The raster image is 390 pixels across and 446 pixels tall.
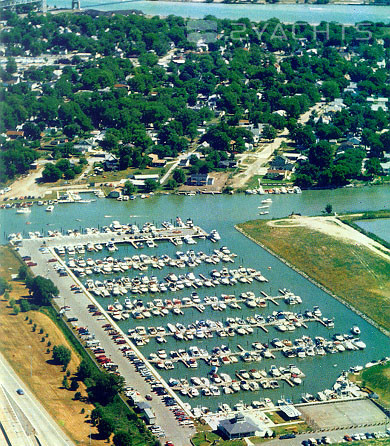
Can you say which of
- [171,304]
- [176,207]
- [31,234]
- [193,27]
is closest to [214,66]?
[193,27]

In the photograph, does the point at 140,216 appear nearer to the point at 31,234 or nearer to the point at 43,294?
the point at 31,234

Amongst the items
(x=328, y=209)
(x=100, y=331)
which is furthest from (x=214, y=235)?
(x=100, y=331)

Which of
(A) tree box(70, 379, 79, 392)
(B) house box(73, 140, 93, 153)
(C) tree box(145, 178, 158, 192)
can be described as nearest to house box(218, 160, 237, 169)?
(C) tree box(145, 178, 158, 192)

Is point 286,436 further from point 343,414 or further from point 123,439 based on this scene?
point 123,439

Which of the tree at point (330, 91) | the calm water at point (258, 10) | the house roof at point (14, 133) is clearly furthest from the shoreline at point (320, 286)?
the calm water at point (258, 10)

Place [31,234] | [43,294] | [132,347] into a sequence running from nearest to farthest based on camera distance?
[132,347], [43,294], [31,234]
